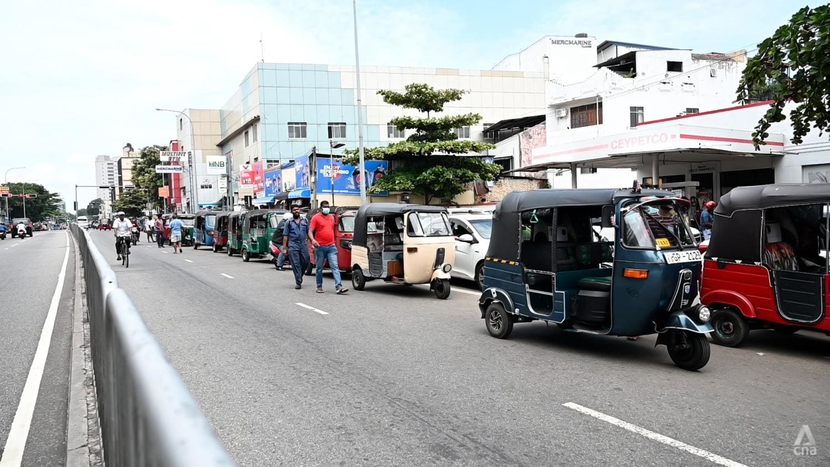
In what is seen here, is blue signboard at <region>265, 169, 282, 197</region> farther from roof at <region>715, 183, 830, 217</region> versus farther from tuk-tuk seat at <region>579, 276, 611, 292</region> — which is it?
roof at <region>715, 183, 830, 217</region>

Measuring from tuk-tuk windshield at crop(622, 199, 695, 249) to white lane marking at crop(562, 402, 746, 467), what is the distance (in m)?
2.23

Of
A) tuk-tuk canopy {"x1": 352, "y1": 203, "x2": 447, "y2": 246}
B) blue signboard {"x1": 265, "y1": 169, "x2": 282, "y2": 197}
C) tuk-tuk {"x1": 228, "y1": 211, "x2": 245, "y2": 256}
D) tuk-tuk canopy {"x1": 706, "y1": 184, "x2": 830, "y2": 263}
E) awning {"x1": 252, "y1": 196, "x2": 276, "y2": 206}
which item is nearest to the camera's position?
tuk-tuk canopy {"x1": 706, "y1": 184, "x2": 830, "y2": 263}

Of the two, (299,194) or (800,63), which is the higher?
(800,63)

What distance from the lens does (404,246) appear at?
12.9m

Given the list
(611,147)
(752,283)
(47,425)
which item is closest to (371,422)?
(47,425)

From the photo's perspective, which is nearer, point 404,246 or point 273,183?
point 404,246

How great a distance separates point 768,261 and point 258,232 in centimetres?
1849

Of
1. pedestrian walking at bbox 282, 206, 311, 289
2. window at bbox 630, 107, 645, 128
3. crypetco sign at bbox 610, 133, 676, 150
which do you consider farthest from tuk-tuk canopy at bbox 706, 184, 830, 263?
window at bbox 630, 107, 645, 128

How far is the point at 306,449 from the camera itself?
4.64 metres

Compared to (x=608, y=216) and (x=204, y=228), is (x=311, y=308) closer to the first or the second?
(x=608, y=216)

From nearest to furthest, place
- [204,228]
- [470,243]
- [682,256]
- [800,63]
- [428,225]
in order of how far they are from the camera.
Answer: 1. [682,256]
2. [800,63]
3. [428,225]
4. [470,243]
5. [204,228]

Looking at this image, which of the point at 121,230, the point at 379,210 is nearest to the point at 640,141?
the point at 379,210

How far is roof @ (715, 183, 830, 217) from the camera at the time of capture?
7.15m

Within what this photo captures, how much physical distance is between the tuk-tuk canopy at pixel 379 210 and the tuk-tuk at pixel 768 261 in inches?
246
